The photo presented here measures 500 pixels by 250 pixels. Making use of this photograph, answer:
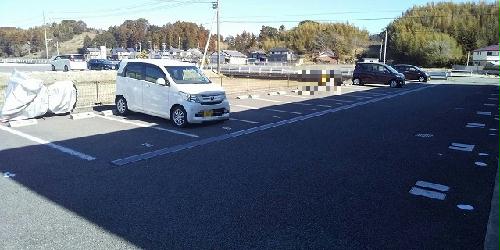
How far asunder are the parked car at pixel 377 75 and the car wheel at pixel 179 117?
654 inches

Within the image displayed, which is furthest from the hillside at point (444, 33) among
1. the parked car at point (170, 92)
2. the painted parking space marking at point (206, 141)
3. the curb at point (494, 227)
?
the curb at point (494, 227)

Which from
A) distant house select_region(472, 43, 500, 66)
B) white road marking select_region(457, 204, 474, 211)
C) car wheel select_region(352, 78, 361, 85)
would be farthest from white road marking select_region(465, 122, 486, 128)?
distant house select_region(472, 43, 500, 66)

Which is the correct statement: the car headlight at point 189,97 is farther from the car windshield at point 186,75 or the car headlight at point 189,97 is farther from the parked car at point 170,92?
the car windshield at point 186,75

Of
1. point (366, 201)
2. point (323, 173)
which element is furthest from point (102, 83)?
point (366, 201)

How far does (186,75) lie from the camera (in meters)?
9.05

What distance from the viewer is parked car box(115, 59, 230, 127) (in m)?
8.34

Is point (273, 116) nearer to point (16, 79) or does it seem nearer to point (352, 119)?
point (352, 119)

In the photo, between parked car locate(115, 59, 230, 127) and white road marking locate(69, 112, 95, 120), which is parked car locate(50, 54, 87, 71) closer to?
white road marking locate(69, 112, 95, 120)

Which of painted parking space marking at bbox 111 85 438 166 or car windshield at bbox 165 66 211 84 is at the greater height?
car windshield at bbox 165 66 211 84

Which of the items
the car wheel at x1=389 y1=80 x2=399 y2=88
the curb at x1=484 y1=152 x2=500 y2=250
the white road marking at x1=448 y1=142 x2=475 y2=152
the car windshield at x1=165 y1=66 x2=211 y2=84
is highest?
the car windshield at x1=165 y1=66 x2=211 y2=84

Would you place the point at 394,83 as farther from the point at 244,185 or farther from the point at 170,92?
the point at 244,185

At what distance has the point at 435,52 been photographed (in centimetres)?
5484

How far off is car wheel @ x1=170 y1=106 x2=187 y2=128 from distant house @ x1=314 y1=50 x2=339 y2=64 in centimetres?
6457

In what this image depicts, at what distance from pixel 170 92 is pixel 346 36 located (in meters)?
84.1
